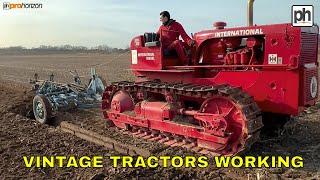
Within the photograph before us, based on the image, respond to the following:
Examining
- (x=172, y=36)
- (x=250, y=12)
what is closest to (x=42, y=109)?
(x=172, y=36)

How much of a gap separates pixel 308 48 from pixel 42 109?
22.9 ft

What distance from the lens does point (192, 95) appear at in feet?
25.8

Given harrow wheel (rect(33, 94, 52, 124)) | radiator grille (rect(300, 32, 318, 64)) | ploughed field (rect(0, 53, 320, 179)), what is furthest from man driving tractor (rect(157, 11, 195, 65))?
harrow wheel (rect(33, 94, 52, 124))

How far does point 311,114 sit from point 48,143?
645cm

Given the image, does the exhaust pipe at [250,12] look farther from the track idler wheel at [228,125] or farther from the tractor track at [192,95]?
the track idler wheel at [228,125]

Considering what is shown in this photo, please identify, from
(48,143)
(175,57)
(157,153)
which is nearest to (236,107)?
(157,153)

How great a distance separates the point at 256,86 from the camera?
746 centimetres

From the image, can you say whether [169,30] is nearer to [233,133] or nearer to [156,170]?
[233,133]

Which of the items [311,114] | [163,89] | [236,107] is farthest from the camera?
[311,114]

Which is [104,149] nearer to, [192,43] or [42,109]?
[192,43]

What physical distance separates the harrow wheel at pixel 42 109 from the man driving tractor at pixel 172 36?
3.77m

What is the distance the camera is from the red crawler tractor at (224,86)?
709 cm

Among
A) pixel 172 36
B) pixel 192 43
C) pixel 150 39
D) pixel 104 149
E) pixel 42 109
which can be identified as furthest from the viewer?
pixel 42 109

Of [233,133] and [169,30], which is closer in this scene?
[233,133]
